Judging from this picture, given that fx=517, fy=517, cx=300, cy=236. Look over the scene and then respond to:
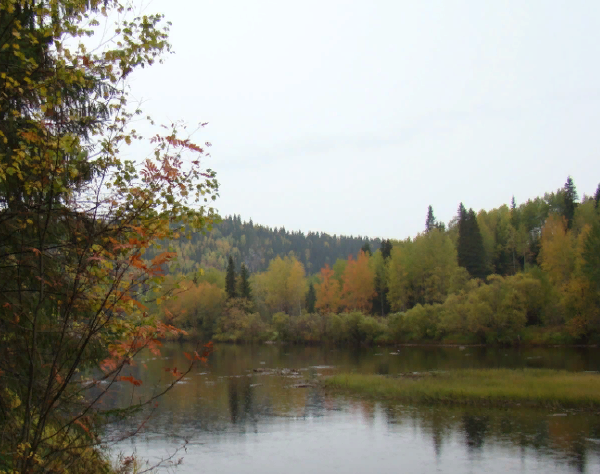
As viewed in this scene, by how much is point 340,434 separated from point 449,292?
5118cm

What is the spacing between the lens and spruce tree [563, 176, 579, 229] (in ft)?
281

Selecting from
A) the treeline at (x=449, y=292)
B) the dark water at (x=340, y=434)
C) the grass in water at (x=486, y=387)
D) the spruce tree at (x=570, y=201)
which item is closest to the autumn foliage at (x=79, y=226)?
the dark water at (x=340, y=434)

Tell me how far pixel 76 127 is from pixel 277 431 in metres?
18.4

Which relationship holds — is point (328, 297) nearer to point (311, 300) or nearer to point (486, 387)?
point (311, 300)

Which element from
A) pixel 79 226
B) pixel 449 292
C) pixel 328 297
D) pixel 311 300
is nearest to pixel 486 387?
pixel 79 226

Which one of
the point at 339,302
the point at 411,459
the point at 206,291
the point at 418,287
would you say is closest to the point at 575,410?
the point at 411,459

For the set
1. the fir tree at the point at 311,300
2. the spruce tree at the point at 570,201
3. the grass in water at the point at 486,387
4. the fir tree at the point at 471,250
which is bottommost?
the grass in water at the point at 486,387

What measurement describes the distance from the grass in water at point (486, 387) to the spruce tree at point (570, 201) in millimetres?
62046

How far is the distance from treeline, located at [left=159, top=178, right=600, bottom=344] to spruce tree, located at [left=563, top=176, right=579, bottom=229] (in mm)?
177

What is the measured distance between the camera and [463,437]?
19641 millimetres

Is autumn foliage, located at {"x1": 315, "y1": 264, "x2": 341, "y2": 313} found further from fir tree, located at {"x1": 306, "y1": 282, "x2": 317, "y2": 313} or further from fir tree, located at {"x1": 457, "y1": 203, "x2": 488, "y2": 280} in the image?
fir tree, located at {"x1": 457, "y1": 203, "x2": 488, "y2": 280}

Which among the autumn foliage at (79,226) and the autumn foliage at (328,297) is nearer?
the autumn foliage at (79,226)

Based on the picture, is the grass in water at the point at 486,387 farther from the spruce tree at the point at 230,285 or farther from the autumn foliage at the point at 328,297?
the autumn foliage at the point at 328,297

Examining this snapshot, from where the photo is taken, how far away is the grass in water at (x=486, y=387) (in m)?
24.3
